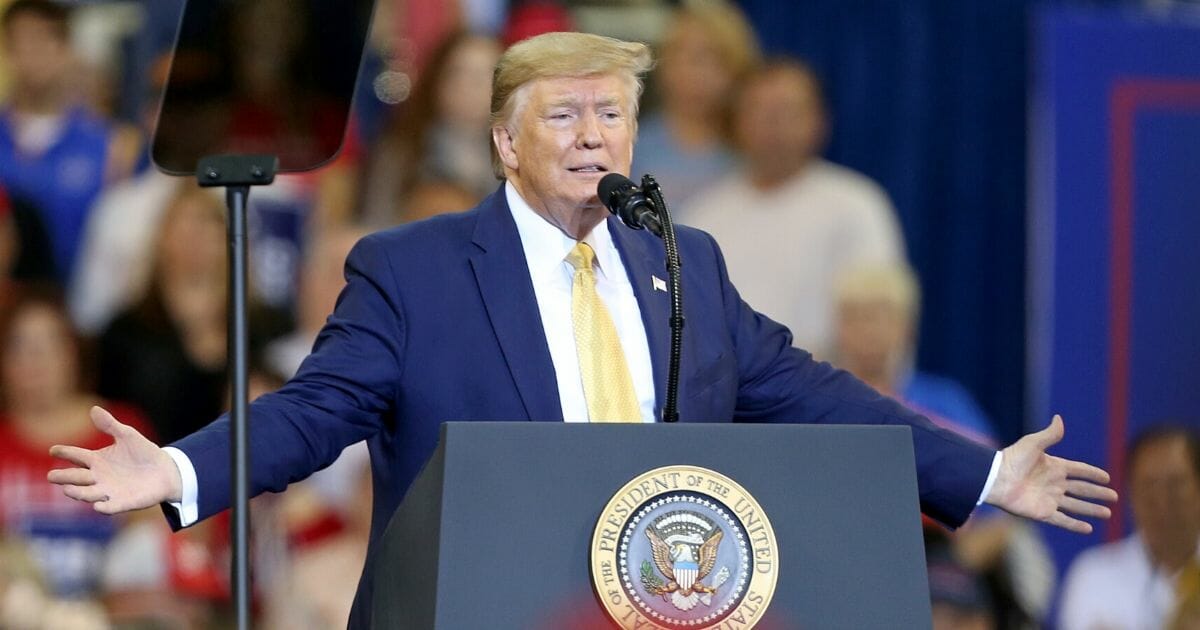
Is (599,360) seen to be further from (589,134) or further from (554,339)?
(589,134)

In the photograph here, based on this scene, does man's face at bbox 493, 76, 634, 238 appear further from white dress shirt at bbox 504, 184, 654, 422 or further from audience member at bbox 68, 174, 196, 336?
audience member at bbox 68, 174, 196, 336

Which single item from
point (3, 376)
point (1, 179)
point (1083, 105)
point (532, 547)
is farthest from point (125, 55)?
point (532, 547)

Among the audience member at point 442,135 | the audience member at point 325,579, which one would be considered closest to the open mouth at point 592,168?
the audience member at point 325,579

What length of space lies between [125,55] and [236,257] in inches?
143

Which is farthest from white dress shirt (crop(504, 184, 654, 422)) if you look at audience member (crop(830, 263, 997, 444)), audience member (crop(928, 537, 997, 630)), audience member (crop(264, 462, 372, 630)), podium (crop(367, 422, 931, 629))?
audience member (crop(830, 263, 997, 444))

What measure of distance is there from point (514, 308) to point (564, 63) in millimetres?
336

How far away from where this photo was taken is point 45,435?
4527 millimetres

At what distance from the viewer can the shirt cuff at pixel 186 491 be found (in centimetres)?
218

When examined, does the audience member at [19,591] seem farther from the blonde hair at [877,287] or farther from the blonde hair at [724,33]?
the blonde hair at [724,33]

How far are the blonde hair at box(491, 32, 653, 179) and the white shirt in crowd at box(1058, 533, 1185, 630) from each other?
2604 millimetres

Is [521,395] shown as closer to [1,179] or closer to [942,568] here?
[942,568]

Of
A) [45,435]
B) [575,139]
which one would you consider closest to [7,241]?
[45,435]

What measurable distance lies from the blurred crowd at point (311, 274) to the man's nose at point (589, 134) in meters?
1.96

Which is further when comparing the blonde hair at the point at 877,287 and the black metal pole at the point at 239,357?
the blonde hair at the point at 877,287
